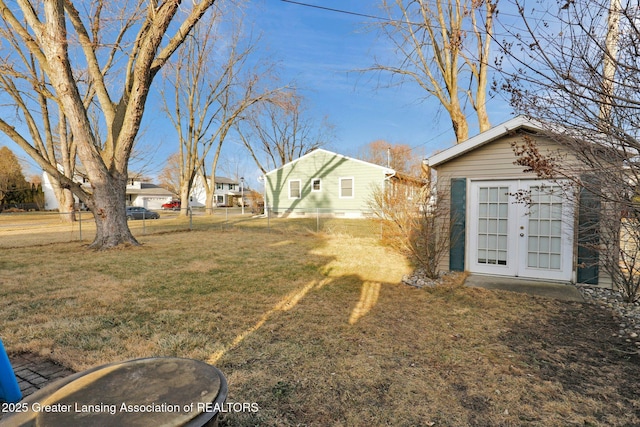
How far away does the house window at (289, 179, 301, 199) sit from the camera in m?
22.2

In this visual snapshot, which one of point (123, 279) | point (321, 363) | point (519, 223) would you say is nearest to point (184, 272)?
point (123, 279)

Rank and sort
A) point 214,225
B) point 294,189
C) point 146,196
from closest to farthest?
point 214,225 → point 294,189 → point 146,196

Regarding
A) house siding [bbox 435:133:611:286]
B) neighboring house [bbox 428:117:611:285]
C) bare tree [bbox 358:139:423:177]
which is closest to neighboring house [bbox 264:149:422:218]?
house siding [bbox 435:133:611:286]

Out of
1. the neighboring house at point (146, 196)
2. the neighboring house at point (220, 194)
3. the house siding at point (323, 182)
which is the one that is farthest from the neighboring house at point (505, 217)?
the neighboring house at point (220, 194)

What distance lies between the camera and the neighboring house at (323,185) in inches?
779

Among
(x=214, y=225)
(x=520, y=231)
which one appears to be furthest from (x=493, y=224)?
(x=214, y=225)

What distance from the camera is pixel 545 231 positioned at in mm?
6109

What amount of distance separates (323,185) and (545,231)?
625 inches

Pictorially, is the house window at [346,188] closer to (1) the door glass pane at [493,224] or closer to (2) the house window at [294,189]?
(2) the house window at [294,189]

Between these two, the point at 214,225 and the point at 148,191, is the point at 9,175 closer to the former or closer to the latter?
the point at 148,191

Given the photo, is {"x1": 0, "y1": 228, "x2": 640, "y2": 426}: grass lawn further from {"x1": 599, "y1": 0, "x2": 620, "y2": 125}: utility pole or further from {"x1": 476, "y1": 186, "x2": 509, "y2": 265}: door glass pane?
{"x1": 599, "y1": 0, "x2": 620, "y2": 125}: utility pole

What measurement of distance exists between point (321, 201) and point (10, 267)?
1600 cm

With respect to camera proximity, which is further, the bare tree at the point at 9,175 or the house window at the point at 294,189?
the bare tree at the point at 9,175

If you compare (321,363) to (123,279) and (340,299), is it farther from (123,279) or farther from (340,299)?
(123,279)
